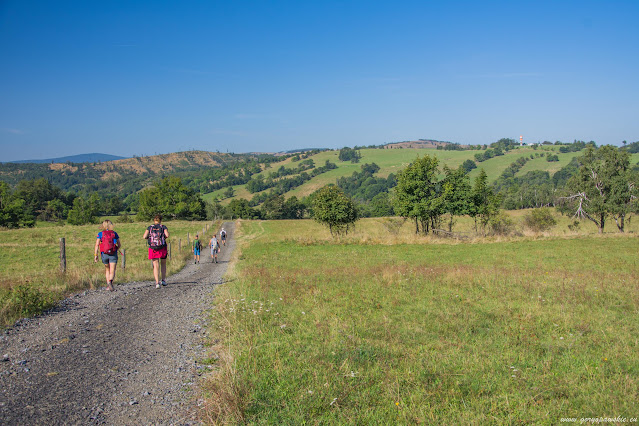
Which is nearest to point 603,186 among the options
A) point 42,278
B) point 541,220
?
→ point 541,220

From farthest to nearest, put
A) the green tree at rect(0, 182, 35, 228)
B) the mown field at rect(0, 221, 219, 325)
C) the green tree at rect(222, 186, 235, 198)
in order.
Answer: the green tree at rect(222, 186, 235, 198) → the green tree at rect(0, 182, 35, 228) → the mown field at rect(0, 221, 219, 325)

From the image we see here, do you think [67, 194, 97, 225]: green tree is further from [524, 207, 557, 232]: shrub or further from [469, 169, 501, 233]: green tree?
[524, 207, 557, 232]: shrub

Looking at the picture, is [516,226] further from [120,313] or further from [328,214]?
[120,313]

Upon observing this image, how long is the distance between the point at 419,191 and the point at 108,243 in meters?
34.7

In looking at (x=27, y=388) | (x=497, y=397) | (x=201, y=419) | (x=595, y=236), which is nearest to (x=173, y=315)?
(x=27, y=388)

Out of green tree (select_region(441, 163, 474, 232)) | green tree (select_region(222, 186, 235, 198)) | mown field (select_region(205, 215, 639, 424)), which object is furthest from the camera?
green tree (select_region(222, 186, 235, 198))

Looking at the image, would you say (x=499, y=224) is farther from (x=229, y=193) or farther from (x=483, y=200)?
(x=229, y=193)

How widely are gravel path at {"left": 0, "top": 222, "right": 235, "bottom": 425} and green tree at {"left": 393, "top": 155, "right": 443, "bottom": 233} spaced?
34851mm

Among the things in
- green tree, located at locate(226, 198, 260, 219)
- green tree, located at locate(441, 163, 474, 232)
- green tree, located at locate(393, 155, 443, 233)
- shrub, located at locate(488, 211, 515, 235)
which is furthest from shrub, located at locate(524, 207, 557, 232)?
green tree, located at locate(226, 198, 260, 219)

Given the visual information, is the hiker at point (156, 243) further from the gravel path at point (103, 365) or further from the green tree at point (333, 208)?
the green tree at point (333, 208)

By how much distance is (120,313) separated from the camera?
8.27m

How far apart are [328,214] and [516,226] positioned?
2783 centimetres

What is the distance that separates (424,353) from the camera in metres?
6.19

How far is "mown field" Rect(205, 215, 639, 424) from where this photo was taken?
4469 millimetres
